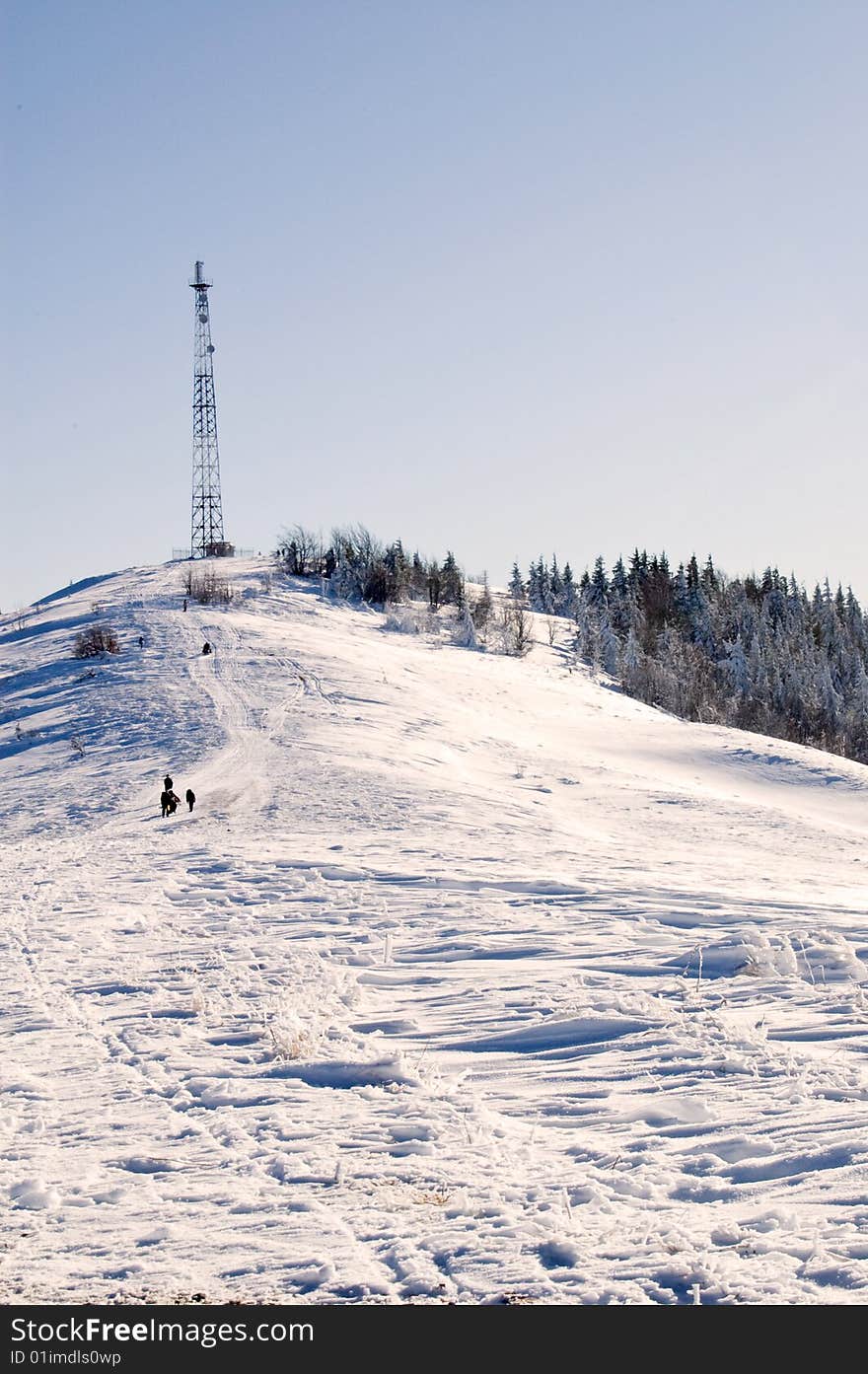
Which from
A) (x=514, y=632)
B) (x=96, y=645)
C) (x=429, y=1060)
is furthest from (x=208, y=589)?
(x=429, y=1060)

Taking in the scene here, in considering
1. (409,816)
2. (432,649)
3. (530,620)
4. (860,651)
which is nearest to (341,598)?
(432,649)

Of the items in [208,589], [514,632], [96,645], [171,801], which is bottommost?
[171,801]

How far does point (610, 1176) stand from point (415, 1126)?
1.29 m

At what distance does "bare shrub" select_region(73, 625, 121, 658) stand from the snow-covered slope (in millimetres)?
19447

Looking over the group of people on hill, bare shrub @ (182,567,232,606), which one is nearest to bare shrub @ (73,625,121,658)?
bare shrub @ (182,567,232,606)

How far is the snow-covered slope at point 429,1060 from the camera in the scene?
4953 mm

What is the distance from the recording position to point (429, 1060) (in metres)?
7.66

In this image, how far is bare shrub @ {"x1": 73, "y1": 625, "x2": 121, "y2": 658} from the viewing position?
40625mm

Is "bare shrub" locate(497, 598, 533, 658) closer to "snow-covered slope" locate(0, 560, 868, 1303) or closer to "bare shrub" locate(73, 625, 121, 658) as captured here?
"bare shrub" locate(73, 625, 121, 658)

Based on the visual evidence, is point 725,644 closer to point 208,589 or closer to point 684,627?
point 684,627

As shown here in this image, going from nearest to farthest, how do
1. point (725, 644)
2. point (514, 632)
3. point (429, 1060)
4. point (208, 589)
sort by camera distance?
point (429, 1060), point (208, 589), point (514, 632), point (725, 644)

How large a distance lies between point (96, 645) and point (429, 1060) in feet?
117

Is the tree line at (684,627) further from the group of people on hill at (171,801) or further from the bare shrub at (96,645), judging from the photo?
the group of people on hill at (171,801)

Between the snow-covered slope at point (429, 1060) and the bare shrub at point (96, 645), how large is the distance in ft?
63.8
